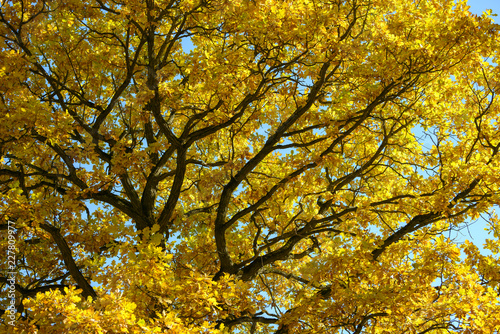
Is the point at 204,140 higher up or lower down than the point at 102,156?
higher up

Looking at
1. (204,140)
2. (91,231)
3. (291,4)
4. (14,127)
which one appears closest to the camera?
(14,127)

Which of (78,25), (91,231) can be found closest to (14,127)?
(91,231)

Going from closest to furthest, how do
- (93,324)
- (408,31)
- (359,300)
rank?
(93,324) < (359,300) < (408,31)

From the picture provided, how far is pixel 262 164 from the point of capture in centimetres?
1027

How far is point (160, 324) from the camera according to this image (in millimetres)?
5785

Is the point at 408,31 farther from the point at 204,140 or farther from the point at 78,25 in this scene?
the point at 78,25

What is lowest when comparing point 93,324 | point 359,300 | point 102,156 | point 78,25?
point 93,324

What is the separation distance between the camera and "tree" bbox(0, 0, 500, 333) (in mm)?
6828

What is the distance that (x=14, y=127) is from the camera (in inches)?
286

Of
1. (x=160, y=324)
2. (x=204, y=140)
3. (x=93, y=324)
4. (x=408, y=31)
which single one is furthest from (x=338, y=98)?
(x=93, y=324)

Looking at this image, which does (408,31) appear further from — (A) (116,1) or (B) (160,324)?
(B) (160,324)

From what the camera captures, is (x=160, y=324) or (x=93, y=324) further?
(x=160, y=324)

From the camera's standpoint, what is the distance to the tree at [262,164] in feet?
22.4

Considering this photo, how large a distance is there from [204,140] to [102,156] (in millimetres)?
2369
